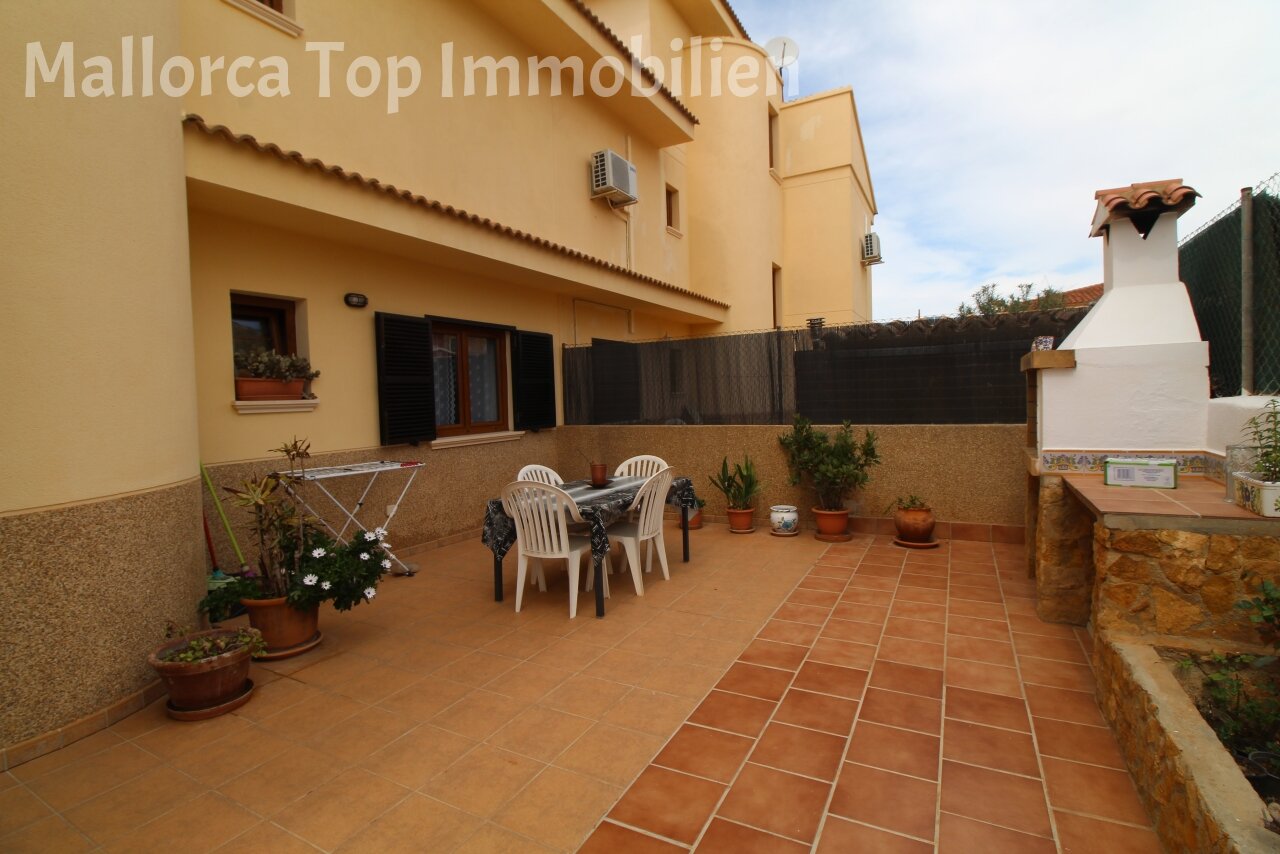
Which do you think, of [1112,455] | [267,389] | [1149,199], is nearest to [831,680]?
[1112,455]

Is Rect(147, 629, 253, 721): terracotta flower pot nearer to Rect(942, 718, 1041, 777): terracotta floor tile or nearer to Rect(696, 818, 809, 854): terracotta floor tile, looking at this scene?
Rect(696, 818, 809, 854): terracotta floor tile

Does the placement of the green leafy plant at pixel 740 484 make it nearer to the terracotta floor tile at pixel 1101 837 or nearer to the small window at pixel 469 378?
the small window at pixel 469 378

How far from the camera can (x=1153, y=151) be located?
6.11 m

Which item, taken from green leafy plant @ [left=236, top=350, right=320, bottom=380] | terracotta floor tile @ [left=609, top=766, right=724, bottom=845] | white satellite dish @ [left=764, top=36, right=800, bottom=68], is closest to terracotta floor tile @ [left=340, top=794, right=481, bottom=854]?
terracotta floor tile @ [left=609, top=766, right=724, bottom=845]

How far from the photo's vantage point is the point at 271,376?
4.84 m

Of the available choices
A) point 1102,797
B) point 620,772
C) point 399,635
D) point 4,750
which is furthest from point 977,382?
point 4,750

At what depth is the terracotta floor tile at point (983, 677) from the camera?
298 cm

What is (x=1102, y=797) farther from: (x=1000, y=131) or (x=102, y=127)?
(x=1000, y=131)

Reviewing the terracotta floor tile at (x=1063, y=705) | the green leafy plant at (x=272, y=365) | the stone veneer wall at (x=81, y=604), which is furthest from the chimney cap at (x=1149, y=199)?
the green leafy plant at (x=272, y=365)

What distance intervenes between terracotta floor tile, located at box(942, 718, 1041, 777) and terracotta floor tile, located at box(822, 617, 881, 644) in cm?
Result: 96

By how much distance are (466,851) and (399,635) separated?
2241 mm

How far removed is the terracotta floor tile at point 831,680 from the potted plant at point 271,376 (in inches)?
179

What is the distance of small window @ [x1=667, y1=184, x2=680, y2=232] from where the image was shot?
1166 centimetres

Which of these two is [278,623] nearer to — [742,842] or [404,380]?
[404,380]
